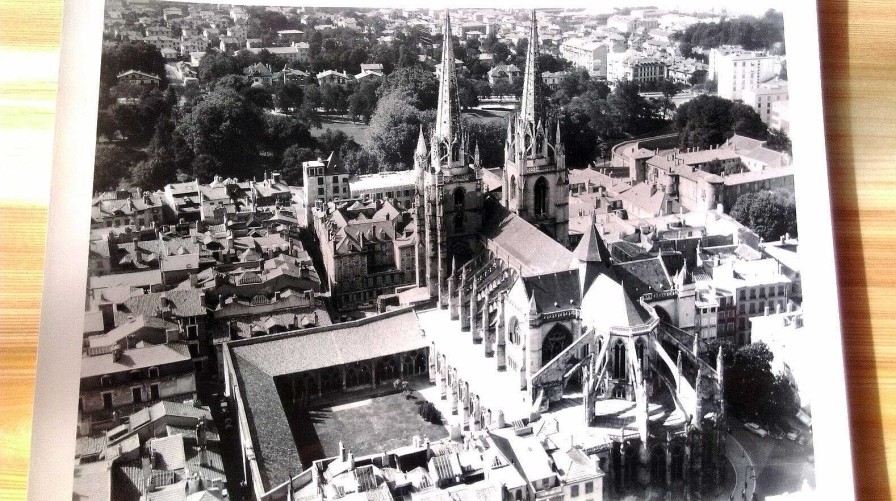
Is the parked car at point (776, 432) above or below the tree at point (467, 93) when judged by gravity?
below

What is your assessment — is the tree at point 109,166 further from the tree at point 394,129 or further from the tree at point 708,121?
the tree at point 708,121

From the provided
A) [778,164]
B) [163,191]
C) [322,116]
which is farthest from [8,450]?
[778,164]

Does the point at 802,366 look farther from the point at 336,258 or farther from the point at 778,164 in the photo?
the point at 336,258

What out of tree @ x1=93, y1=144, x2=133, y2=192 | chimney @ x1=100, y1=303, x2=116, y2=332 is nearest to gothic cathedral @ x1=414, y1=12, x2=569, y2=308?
tree @ x1=93, y1=144, x2=133, y2=192

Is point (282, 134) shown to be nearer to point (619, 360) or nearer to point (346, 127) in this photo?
point (346, 127)

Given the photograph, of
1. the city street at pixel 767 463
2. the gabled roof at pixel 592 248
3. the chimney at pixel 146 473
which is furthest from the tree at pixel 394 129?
the city street at pixel 767 463
